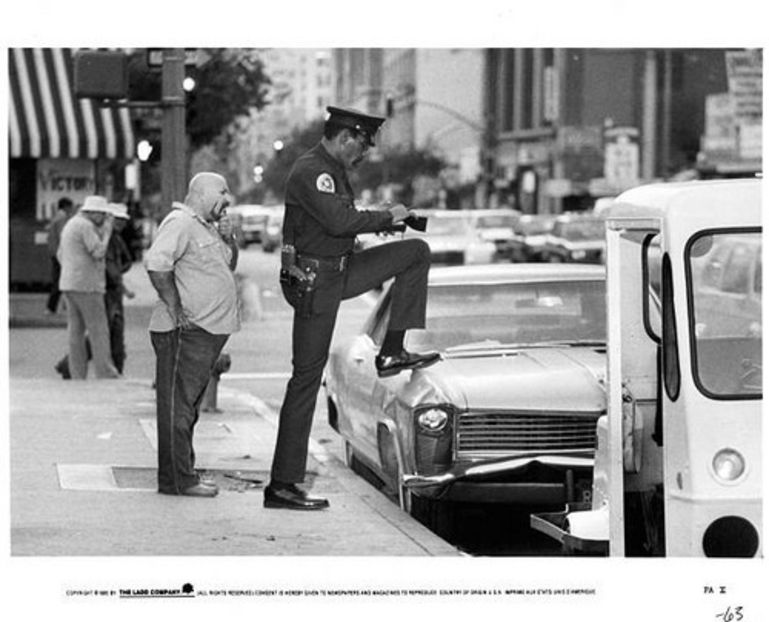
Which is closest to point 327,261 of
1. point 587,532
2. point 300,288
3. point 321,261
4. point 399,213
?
point 321,261

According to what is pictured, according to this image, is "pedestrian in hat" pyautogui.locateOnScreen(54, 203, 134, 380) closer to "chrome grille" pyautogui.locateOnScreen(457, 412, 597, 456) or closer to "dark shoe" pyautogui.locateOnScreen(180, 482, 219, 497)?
"dark shoe" pyautogui.locateOnScreen(180, 482, 219, 497)

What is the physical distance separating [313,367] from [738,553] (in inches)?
111

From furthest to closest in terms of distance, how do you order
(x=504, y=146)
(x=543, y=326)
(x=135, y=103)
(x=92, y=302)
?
(x=504, y=146)
(x=92, y=302)
(x=135, y=103)
(x=543, y=326)

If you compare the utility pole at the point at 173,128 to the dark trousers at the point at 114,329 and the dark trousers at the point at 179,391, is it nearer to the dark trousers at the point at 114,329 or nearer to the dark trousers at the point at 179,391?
the dark trousers at the point at 114,329

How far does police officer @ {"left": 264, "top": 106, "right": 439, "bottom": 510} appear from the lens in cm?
733

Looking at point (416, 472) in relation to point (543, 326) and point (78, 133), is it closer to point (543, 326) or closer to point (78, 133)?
point (543, 326)

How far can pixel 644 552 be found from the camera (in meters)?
5.94

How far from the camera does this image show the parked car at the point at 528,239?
131 ft

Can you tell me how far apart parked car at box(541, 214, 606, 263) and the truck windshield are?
28.8m

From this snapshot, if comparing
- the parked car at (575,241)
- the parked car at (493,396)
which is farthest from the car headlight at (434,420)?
the parked car at (575,241)

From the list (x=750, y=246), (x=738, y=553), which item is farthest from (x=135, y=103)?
(x=738, y=553)

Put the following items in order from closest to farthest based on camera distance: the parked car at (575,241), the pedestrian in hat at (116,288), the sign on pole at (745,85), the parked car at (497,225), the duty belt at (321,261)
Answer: the duty belt at (321,261) → the pedestrian in hat at (116,288) → the sign on pole at (745,85) → the parked car at (575,241) → the parked car at (497,225)

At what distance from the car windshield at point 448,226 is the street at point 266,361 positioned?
11.0 ft
